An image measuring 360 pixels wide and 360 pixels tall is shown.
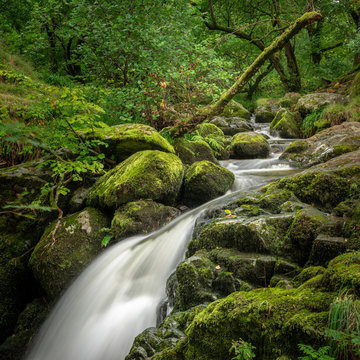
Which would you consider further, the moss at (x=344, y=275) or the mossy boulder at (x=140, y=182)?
the mossy boulder at (x=140, y=182)

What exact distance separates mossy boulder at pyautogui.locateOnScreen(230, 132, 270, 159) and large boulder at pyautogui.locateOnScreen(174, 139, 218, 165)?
1.92 m

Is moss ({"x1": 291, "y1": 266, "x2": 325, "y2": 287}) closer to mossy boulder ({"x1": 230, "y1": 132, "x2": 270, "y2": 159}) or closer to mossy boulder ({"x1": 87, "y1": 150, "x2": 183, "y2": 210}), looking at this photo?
mossy boulder ({"x1": 87, "y1": 150, "x2": 183, "y2": 210})

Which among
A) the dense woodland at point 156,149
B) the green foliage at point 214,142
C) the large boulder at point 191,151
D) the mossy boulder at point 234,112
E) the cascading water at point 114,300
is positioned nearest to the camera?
the dense woodland at point 156,149

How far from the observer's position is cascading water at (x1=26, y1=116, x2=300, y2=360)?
134 inches

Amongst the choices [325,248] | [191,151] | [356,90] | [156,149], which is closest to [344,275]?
[325,248]

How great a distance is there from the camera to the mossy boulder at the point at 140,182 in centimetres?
511

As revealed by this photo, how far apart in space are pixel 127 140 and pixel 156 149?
29.3 inches

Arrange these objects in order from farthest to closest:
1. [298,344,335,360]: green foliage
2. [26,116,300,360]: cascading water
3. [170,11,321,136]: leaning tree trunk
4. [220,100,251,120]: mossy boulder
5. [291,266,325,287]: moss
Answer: [220,100,251,120]: mossy boulder → [170,11,321,136]: leaning tree trunk → [26,116,300,360]: cascading water → [291,266,325,287]: moss → [298,344,335,360]: green foliage

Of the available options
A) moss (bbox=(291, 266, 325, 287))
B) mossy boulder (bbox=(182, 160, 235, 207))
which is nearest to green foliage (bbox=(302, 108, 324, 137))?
mossy boulder (bbox=(182, 160, 235, 207))

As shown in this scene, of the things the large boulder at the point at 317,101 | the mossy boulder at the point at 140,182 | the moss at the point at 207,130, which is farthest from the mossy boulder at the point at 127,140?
the large boulder at the point at 317,101

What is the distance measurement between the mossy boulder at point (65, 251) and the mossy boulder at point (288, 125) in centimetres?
944

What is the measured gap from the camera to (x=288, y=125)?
448 inches

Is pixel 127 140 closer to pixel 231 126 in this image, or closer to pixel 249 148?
pixel 249 148

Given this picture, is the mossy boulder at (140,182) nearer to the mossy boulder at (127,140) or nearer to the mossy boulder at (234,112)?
the mossy boulder at (127,140)
